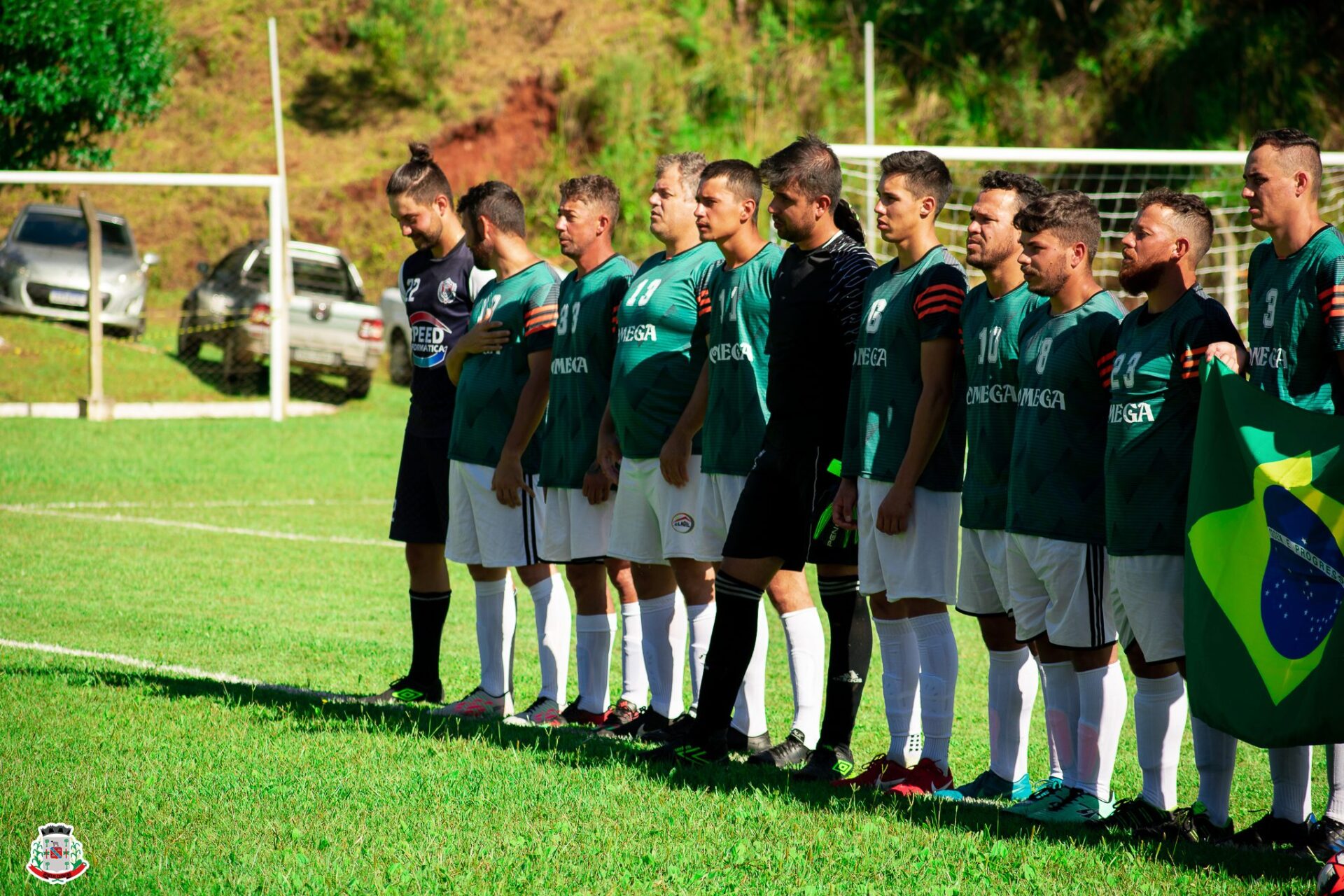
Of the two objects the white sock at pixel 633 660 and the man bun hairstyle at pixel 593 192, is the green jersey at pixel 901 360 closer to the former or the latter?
the man bun hairstyle at pixel 593 192

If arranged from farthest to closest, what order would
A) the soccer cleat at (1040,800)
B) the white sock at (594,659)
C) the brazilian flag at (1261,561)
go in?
the white sock at (594,659) → the soccer cleat at (1040,800) → the brazilian flag at (1261,561)

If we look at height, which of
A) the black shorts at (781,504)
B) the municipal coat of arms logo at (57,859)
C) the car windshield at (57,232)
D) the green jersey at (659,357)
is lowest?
the municipal coat of arms logo at (57,859)

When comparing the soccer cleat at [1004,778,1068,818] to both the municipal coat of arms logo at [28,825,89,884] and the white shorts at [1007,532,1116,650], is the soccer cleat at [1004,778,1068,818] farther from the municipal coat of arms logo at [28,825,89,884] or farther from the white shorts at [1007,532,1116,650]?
the municipal coat of arms logo at [28,825,89,884]

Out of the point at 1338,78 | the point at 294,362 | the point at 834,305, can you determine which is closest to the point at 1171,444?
the point at 834,305

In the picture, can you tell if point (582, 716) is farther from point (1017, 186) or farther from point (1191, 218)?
point (1191, 218)

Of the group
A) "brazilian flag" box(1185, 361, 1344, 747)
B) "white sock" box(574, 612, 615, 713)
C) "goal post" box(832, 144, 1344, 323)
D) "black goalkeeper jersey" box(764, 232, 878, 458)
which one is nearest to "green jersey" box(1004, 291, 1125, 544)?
"brazilian flag" box(1185, 361, 1344, 747)

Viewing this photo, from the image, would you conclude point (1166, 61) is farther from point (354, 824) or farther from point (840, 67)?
point (354, 824)

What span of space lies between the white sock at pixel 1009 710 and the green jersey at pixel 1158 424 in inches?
32.0

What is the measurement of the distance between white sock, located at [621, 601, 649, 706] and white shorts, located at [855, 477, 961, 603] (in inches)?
65.9

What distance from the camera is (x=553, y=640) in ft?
22.6

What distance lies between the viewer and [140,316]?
22.5 metres

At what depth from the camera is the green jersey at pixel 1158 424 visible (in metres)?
4.80

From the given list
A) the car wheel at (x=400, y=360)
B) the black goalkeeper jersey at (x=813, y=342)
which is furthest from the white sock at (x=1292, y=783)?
the car wheel at (x=400, y=360)

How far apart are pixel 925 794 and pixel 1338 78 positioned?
88.5 ft
